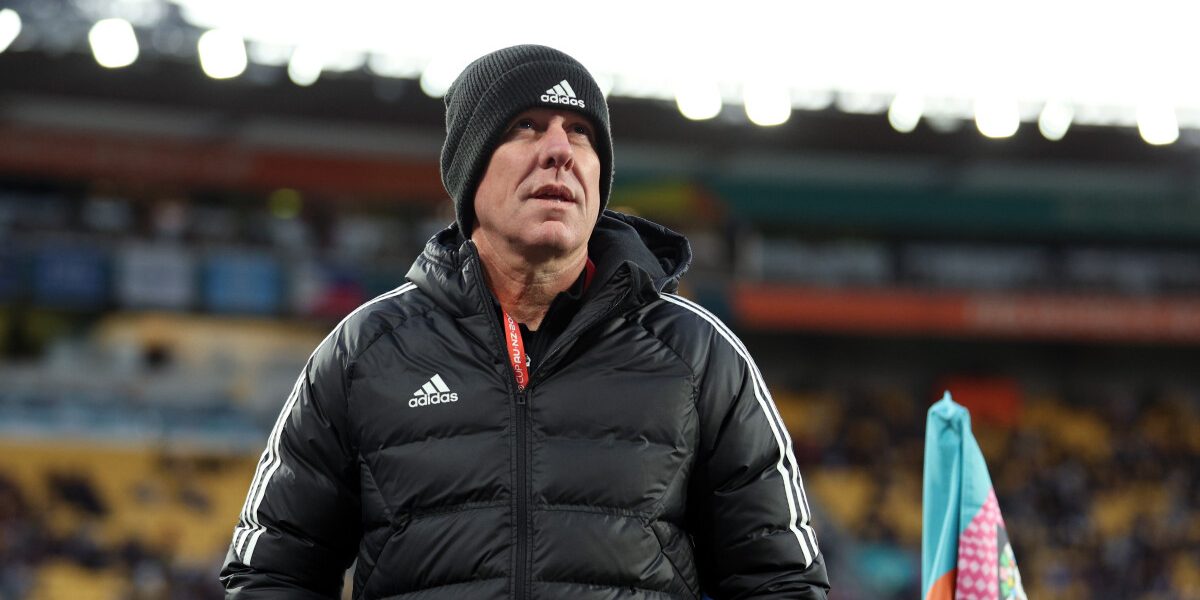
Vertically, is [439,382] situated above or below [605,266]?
below

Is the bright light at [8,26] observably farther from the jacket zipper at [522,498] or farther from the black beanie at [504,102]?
the jacket zipper at [522,498]

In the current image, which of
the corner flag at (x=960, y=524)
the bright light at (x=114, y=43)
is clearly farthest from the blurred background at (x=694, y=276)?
the corner flag at (x=960, y=524)

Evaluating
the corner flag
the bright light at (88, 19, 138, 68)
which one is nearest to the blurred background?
the bright light at (88, 19, 138, 68)

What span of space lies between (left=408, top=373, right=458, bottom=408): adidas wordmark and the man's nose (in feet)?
1.05

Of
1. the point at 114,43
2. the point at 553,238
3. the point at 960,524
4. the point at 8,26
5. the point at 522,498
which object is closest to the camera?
the point at 522,498

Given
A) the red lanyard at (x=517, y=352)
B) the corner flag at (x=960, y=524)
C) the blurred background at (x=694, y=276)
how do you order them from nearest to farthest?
the red lanyard at (x=517, y=352), the corner flag at (x=960, y=524), the blurred background at (x=694, y=276)

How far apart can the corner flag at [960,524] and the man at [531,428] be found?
0.74 meters

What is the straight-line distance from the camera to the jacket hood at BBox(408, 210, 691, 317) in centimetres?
191

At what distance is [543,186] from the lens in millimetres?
1889

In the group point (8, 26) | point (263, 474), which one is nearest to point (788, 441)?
point (263, 474)

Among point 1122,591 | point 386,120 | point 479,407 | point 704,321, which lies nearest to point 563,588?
point 479,407

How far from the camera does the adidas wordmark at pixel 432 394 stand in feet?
5.97

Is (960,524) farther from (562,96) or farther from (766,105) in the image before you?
(766,105)

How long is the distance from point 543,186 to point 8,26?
1895 cm
